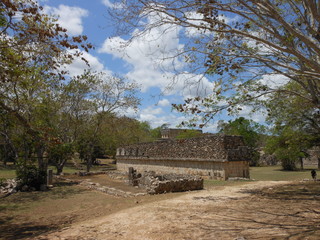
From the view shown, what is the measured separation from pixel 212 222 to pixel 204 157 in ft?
37.9

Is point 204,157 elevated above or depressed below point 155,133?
below

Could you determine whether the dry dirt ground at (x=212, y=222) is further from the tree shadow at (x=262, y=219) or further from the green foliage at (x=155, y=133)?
the green foliage at (x=155, y=133)

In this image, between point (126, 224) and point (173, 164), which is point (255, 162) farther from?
point (126, 224)

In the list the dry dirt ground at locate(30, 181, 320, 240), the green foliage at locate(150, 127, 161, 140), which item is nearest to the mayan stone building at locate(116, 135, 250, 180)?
the dry dirt ground at locate(30, 181, 320, 240)

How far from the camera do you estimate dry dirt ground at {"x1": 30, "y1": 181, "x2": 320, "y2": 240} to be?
5.52 meters

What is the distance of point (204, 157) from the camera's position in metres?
17.9

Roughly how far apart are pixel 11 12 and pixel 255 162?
36.6 metres

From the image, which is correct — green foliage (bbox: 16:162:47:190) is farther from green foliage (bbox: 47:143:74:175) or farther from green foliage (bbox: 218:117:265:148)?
green foliage (bbox: 218:117:265:148)

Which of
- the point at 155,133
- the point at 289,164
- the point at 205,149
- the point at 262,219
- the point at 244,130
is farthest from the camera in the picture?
the point at 155,133

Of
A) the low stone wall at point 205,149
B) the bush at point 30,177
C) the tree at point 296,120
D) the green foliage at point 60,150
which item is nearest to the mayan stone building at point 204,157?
the low stone wall at point 205,149

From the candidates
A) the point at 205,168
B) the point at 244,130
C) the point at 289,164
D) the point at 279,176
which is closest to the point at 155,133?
the point at 244,130

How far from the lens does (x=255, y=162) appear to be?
37.6 metres

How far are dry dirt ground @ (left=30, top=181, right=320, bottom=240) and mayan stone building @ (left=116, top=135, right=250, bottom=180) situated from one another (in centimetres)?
738

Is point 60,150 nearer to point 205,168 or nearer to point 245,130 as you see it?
point 205,168
